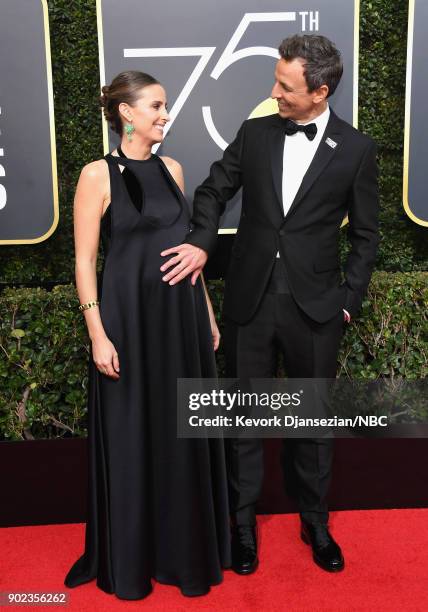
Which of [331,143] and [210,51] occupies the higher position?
[210,51]

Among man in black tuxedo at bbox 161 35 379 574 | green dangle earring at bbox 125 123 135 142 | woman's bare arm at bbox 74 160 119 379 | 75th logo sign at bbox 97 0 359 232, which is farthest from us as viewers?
75th logo sign at bbox 97 0 359 232

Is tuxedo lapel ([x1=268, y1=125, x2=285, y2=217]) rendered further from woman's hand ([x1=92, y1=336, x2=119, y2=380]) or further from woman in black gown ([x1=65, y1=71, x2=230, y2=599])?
woman's hand ([x1=92, y1=336, x2=119, y2=380])

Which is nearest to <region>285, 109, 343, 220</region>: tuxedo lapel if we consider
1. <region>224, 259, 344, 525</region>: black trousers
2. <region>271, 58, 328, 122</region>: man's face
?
<region>271, 58, 328, 122</region>: man's face

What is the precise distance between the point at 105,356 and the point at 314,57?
1387 millimetres

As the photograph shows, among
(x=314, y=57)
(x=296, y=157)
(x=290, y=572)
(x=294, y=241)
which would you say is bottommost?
(x=290, y=572)

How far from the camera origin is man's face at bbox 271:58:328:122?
2.37 meters

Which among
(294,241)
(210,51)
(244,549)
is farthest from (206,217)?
(244,549)

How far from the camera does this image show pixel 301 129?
2455 mm

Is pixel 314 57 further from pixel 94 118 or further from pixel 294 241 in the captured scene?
pixel 94 118

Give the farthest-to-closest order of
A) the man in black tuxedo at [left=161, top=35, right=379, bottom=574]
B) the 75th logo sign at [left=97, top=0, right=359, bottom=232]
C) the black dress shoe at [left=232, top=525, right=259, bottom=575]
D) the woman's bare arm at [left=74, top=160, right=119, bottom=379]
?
1. the 75th logo sign at [left=97, top=0, right=359, bottom=232]
2. the black dress shoe at [left=232, top=525, right=259, bottom=575]
3. the man in black tuxedo at [left=161, top=35, right=379, bottom=574]
4. the woman's bare arm at [left=74, top=160, right=119, bottom=379]

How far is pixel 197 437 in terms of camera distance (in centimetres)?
236

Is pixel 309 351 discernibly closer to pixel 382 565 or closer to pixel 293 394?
pixel 293 394

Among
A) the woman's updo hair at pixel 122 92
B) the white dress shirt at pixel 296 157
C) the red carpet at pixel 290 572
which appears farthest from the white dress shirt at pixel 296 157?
the red carpet at pixel 290 572

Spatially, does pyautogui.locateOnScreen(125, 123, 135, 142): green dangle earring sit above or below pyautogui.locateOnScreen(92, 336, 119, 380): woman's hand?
above
